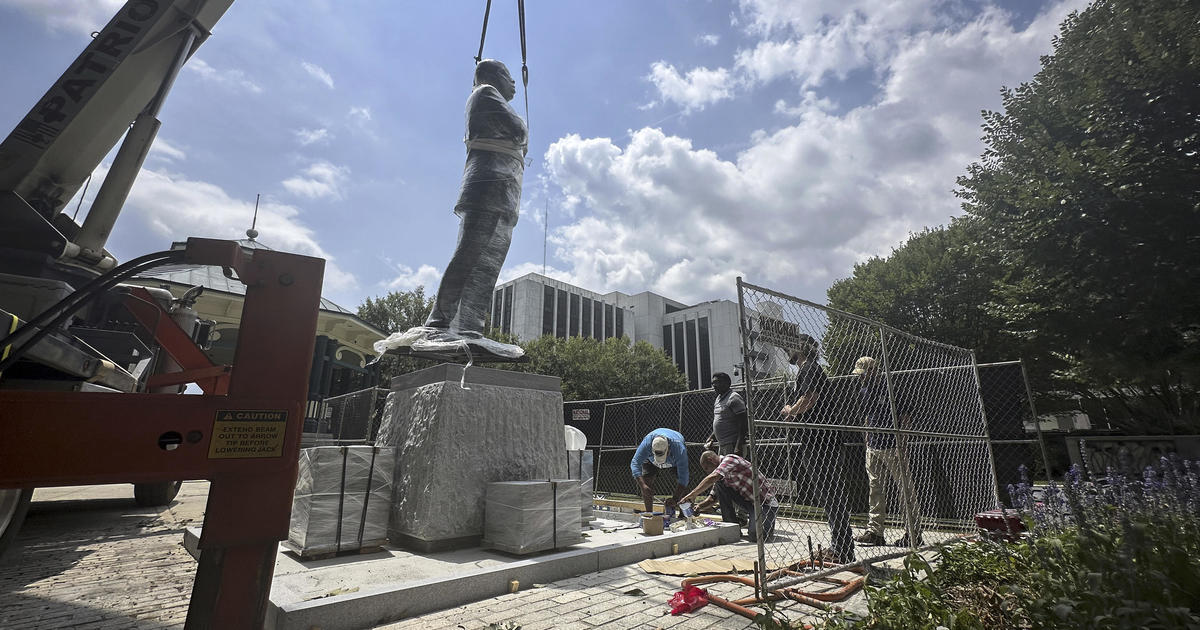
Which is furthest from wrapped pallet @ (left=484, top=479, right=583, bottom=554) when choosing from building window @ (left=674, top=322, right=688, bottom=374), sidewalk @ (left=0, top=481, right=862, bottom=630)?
building window @ (left=674, top=322, right=688, bottom=374)

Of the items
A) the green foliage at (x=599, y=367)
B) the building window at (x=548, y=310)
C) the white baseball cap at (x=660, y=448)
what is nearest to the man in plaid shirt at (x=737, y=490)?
the white baseball cap at (x=660, y=448)

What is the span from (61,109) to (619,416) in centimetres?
1011

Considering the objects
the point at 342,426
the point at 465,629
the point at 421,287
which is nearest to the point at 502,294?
the point at 421,287

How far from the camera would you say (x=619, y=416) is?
12047 millimetres

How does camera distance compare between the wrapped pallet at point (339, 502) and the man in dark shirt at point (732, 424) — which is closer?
the wrapped pallet at point (339, 502)

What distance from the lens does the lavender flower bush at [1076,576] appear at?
6.59ft

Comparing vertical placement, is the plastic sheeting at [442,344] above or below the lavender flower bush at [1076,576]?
above

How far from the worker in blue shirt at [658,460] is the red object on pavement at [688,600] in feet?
12.1

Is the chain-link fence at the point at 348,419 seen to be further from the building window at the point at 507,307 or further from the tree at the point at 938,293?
the building window at the point at 507,307

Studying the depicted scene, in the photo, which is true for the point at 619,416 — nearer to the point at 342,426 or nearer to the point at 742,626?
the point at 342,426

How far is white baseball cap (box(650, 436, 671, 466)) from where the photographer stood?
7477 mm

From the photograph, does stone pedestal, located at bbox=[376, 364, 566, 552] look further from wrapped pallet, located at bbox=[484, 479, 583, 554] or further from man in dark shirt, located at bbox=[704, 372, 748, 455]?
man in dark shirt, located at bbox=[704, 372, 748, 455]

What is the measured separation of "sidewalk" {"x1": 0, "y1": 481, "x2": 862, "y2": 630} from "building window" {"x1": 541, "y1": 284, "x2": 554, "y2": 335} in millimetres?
48515

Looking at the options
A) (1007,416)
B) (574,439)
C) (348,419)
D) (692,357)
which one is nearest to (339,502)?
(574,439)
